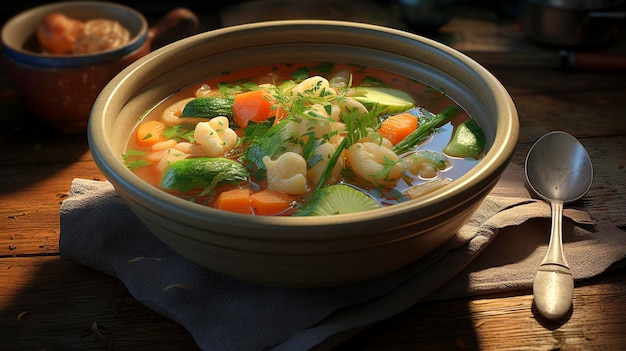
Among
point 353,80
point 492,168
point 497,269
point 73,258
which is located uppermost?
point 492,168

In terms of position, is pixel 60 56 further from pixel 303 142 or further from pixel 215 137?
pixel 303 142

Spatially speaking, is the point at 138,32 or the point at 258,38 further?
the point at 138,32

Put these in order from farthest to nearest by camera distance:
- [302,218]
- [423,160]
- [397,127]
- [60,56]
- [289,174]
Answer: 1. [60,56]
2. [397,127]
3. [423,160]
4. [289,174]
5. [302,218]

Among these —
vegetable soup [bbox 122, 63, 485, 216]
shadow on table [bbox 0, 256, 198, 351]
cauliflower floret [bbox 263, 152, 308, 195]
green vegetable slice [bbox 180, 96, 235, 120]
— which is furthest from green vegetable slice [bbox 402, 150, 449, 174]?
shadow on table [bbox 0, 256, 198, 351]

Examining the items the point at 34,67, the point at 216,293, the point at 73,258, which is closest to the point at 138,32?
the point at 34,67

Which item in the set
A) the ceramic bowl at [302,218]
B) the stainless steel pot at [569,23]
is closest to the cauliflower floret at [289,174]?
the ceramic bowl at [302,218]

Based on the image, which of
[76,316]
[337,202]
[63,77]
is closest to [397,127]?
[337,202]

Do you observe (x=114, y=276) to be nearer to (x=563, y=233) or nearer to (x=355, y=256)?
(x=355, y=256)
